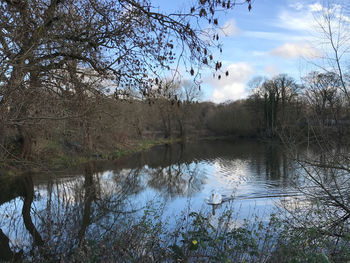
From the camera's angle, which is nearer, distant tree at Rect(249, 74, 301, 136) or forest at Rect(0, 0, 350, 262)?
forest at Rect(0, 0, 350, 262)

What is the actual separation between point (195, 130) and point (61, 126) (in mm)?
43325

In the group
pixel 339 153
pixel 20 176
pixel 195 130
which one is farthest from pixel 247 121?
pixel 339 153

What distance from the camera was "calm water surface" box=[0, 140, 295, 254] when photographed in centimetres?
647

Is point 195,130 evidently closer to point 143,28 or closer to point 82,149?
point 82,149

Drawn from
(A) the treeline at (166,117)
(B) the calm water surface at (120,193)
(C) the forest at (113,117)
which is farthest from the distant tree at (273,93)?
(C) the forest at (113,117)

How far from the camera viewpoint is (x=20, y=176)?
1498 centimetres

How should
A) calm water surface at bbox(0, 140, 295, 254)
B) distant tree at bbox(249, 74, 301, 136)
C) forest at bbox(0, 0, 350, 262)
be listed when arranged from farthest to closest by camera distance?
distant tree at bbox(249, 74, 301, 136) < calm water surface at bbox(0, 140, 295, 254) < forest at bbox(0, 0, 350, 262)

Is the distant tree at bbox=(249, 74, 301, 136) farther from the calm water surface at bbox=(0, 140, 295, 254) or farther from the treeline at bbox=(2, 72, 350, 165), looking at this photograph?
the calm water surface at bbox=(0, 140, 295, 254)

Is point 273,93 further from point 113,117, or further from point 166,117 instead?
point 113,117

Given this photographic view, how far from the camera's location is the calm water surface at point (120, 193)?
6.47 metres

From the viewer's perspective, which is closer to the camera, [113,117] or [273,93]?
[113,117]

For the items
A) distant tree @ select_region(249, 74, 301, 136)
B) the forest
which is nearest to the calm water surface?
the forest

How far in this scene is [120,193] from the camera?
11.3 m

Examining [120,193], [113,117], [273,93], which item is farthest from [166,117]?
[113,117]
